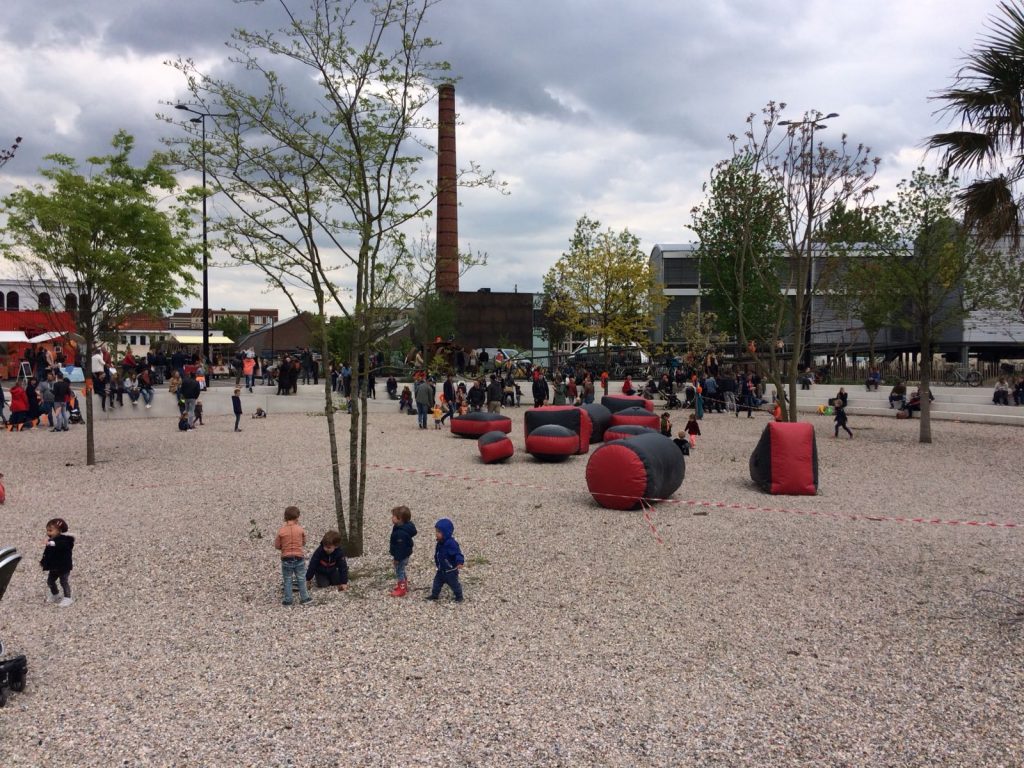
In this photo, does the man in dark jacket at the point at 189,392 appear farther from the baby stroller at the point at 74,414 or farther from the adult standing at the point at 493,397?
the adult standing at the point at 493,397

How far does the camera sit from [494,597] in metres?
8.83

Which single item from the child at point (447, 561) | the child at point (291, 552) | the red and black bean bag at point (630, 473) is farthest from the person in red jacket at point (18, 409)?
the child at point (447, 561)

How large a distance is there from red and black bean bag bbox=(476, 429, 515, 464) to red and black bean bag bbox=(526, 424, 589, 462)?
58 cm

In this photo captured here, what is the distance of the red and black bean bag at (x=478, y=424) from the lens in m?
23.2

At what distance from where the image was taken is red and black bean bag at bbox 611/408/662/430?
70.8 feet

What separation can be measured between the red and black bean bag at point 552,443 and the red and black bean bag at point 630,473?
4786 mm

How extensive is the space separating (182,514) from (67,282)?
817 centimetres

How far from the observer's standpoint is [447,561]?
863 centimetres

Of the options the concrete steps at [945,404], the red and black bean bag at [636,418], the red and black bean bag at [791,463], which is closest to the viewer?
the red and black bean bag at [791,463]

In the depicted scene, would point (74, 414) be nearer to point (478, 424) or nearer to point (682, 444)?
point (478, 424)

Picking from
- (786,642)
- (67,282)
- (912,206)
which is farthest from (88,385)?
(912,206)

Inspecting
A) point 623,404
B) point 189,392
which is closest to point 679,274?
point 623,404

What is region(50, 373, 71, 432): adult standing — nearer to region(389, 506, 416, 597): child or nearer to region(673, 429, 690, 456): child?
region(673, 429, 690, 456): child

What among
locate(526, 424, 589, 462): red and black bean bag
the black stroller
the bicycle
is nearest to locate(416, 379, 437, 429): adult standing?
locate(526, 424, 589, 462): red and black bean bag
